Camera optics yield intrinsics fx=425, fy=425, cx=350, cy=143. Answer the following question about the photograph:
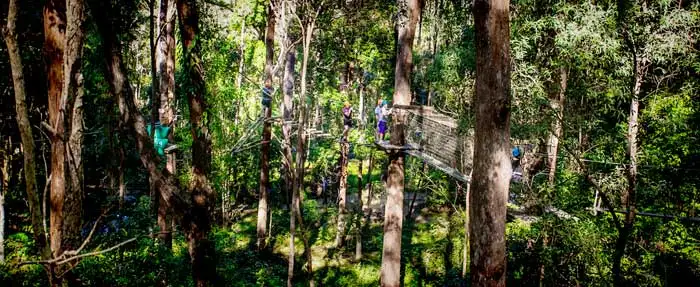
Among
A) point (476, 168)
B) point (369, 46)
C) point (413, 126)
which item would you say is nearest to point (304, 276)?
point (413, 126)

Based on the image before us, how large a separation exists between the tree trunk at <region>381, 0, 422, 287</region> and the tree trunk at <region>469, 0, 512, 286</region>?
3510mm

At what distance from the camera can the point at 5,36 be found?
77.0 inches

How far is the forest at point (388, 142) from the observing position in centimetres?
318

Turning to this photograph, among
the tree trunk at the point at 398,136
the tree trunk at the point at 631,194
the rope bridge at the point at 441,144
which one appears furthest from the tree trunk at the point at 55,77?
the tree trunk at the point at 631,194

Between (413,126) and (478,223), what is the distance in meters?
5.34

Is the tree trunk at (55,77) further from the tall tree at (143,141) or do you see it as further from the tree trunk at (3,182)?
the tree trunk at (3,182)

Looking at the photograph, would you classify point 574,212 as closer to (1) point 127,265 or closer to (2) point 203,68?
(2) point 203,68

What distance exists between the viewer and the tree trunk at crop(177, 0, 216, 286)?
4242 mm

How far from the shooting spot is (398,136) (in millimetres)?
6941

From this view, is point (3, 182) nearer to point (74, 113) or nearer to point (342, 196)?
point (74, 113)

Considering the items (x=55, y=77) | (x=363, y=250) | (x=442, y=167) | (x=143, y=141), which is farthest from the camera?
(x=363, y=250)

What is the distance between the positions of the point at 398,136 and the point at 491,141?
377 cm

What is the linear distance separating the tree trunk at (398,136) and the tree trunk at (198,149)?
325 cm

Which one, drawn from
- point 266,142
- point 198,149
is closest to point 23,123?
point 198,149
